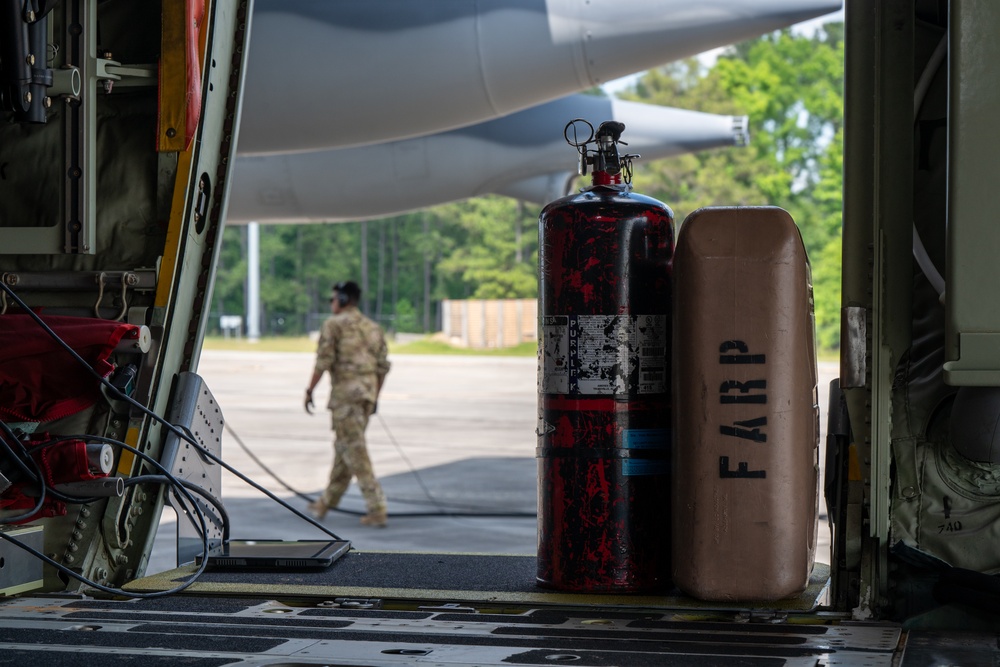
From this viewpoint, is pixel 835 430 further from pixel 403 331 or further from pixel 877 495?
pixel 403 331

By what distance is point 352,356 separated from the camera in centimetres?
905

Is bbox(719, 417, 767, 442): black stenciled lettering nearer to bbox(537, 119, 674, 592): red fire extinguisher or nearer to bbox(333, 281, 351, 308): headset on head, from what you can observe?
bbox(537, 119, 674, 592): red fire extinguisher

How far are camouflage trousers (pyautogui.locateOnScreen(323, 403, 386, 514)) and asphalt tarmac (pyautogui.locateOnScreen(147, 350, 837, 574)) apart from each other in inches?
8.7

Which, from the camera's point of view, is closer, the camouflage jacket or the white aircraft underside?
the white aircraft underside

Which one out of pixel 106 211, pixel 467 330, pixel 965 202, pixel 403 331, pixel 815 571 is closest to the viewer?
pixel 965 202

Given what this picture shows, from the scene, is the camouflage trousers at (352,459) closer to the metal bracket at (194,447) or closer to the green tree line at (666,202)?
the metal bracket at (194,447)

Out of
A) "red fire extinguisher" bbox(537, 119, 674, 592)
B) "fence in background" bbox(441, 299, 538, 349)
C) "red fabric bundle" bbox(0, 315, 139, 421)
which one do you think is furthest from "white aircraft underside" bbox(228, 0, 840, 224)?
"fence in background" bbox(441, 299, 538, 349)

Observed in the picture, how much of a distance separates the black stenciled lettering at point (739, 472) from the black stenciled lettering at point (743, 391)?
168mm

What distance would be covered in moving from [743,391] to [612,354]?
46 cm

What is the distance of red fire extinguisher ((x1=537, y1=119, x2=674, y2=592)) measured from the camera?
3.55 m

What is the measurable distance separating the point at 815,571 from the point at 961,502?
0.84m

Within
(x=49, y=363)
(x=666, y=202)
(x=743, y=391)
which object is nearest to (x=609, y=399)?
(x=743, y=391)

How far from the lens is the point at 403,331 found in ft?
165

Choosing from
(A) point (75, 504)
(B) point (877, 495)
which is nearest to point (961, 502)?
(B) point (877, 495)
